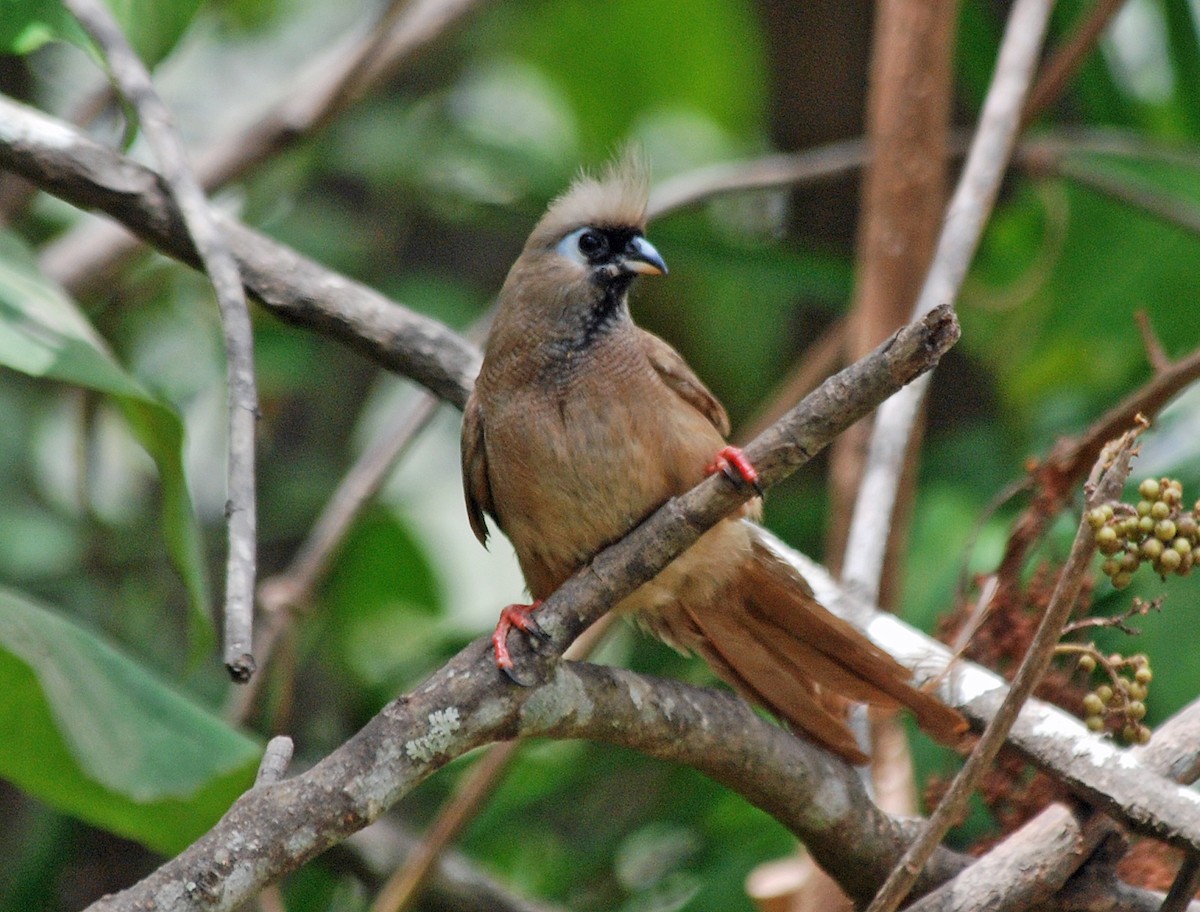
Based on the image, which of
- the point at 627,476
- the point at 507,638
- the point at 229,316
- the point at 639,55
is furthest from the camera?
the point at 639,55

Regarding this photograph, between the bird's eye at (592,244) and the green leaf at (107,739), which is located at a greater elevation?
the bird's eye at (592,244)

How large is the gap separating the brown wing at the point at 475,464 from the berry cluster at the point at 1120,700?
1364mm

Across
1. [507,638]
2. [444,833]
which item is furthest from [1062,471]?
[444,833]

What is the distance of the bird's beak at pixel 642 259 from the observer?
325cm

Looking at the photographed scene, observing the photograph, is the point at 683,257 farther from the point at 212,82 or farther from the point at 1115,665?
the point at 212,82

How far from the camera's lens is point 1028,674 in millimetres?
2137

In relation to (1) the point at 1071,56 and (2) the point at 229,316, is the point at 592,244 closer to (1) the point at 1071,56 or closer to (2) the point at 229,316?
(2) the point at 229,316

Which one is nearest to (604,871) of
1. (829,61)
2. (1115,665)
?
(1115,665)

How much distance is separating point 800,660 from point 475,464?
829 mm

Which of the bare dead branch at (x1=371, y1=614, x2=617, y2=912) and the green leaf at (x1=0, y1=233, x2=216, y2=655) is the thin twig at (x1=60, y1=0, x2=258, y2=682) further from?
the bare dead branch at (x1=371, y1=614, x2=617, y2=912)

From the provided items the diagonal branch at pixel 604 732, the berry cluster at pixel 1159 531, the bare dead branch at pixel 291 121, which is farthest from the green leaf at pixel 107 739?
the bare dead branch at pixel 291 121

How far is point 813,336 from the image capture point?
5977 mm

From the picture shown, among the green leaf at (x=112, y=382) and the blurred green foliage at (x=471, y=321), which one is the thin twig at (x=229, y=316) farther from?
the green leaf at (x=112, y=382)

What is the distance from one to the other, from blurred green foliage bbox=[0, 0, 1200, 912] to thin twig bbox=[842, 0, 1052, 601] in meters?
0.24
